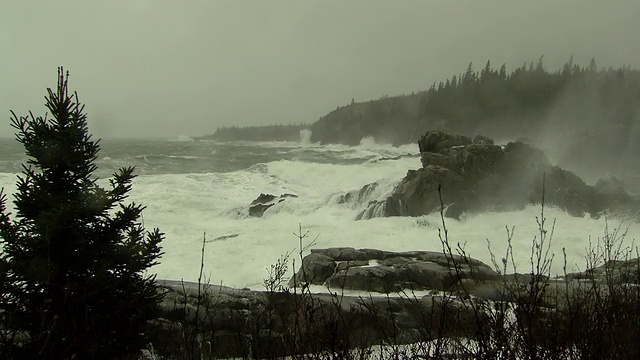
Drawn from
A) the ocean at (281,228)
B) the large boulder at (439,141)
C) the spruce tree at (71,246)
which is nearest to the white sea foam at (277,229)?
the ocean at (281,228)

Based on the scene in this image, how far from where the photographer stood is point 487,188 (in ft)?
66.1

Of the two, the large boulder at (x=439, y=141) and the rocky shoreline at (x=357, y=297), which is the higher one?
the large boulder at (x=439, y=141)

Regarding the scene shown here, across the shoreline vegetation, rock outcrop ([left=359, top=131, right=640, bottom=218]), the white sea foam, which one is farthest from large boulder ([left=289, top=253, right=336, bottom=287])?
the shoreline vegetation

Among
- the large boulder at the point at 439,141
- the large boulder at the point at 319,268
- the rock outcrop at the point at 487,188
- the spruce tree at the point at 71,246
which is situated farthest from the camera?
the large boulder at the point at 439,141

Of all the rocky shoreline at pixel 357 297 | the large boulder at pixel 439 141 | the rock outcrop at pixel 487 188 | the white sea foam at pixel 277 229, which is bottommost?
the white sea foam at pixel 277 229

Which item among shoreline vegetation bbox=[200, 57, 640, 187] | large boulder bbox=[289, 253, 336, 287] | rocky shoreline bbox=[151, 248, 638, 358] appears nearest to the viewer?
rocky shoreline bbox=[151, 248, 638, 358]

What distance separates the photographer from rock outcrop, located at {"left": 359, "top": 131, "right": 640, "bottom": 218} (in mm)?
18984

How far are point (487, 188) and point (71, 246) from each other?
769 inches

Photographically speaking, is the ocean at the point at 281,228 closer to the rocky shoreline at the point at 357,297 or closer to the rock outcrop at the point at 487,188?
the rock outcrop at the point at 487,188

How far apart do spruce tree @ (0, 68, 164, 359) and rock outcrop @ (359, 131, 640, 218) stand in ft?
49.7

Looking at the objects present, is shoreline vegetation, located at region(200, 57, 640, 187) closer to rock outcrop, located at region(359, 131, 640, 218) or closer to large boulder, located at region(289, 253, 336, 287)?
rock outcrop, located at region(359, 131, 640, 218)

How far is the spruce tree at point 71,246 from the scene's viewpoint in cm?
415

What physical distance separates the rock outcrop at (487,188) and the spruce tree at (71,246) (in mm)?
15153

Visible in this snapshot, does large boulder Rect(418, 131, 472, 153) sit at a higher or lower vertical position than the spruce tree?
higher
